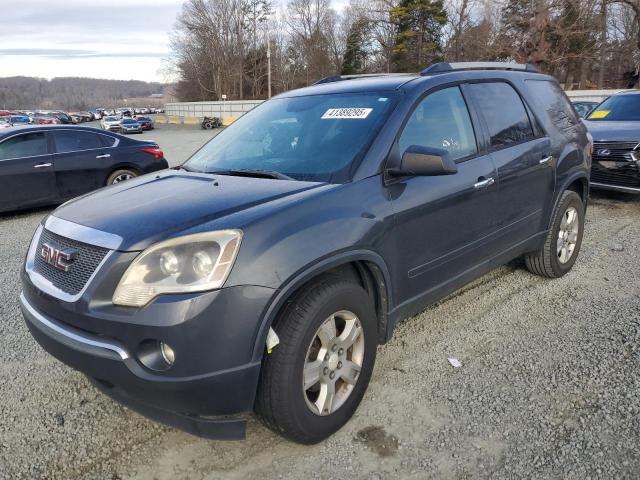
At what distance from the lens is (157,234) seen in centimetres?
224

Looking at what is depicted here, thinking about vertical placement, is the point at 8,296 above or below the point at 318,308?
below

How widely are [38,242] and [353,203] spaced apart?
5.64ft

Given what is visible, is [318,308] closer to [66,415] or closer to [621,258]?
[66,415]

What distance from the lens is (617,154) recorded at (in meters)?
7.54

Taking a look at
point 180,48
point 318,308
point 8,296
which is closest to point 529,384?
point 318,308

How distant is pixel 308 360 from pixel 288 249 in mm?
584

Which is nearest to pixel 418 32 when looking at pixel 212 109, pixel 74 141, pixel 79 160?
pixel 212 109

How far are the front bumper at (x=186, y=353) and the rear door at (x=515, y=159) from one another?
226 cm

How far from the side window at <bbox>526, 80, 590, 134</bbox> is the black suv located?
619mm

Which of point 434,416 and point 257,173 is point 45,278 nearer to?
point 257,173

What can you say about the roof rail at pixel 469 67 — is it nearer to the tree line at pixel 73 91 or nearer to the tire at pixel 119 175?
the tire at pixel 119 175

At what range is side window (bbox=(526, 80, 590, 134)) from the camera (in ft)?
14.6

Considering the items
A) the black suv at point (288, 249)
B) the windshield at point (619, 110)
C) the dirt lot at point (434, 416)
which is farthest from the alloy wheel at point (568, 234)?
the windshield at point (619, 110)

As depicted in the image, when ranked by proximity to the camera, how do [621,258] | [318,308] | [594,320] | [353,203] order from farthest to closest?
1. [621,258]
2. [594,320]
3. [353,203]
4. [318,308]
